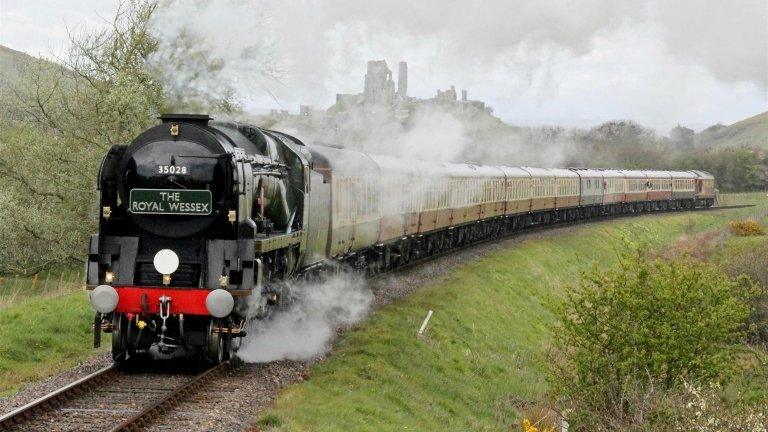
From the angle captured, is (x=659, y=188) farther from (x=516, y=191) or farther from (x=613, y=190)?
(x=516, y=191)

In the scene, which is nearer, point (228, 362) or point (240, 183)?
point (240, 183)

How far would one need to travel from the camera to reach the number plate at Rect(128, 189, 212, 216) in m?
11.5

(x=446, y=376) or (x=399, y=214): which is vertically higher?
(x=399, y=214)

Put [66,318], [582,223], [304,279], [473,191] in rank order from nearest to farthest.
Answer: [66,318] → [304,279] → [473,191] → [582,223]

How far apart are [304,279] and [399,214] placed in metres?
7.73

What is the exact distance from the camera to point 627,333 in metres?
16.4

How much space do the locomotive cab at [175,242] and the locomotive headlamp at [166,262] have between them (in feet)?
0.04

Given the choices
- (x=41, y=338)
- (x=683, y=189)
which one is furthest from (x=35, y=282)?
(x=683, y=189)

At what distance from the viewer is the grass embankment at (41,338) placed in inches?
498

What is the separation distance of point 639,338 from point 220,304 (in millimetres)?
8136

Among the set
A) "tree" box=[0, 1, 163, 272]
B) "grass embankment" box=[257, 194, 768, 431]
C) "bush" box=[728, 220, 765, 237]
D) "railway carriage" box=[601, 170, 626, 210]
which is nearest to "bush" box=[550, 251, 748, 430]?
"grass embankment" box=[257, 194, 768, 431]

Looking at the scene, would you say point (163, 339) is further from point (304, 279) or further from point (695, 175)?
point (695, 175)

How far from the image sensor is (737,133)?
14875cm

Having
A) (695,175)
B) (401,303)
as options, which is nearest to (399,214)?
(401,303)
